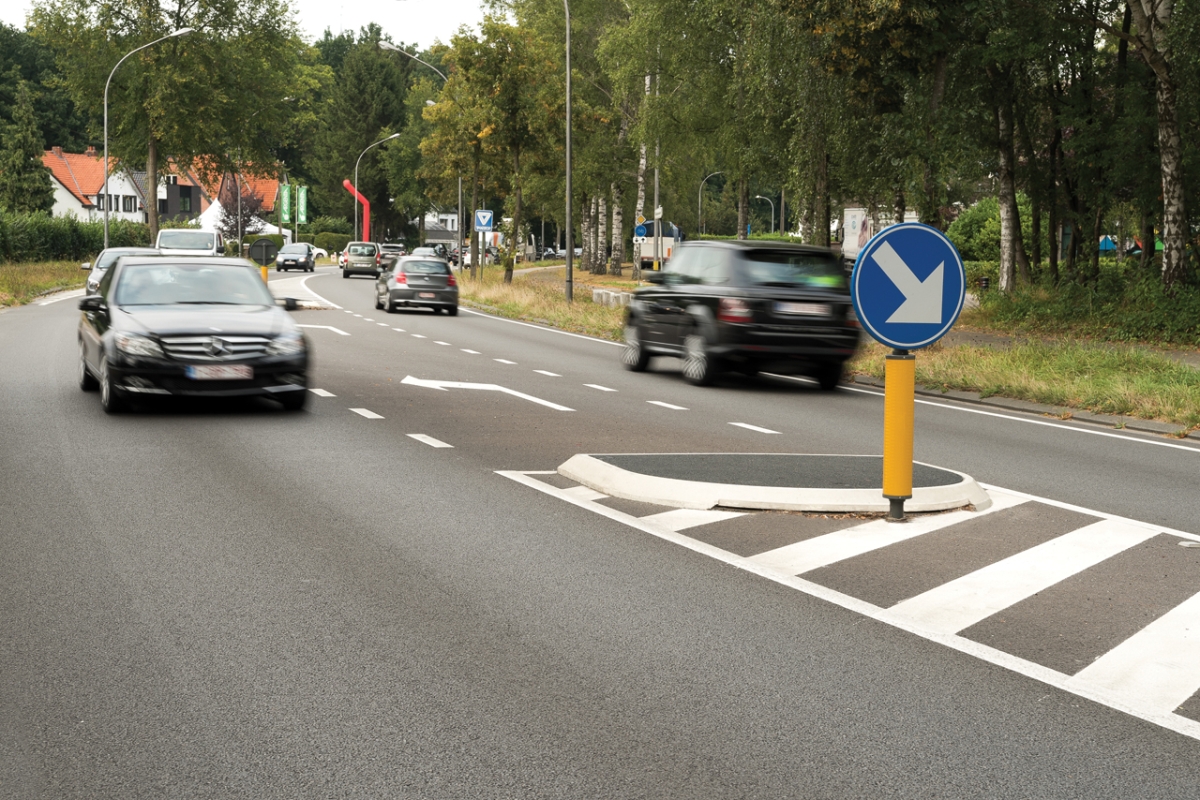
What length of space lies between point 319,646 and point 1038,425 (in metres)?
10.3

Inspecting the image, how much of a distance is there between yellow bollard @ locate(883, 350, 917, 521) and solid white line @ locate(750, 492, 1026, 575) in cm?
23

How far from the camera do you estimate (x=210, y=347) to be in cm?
1252

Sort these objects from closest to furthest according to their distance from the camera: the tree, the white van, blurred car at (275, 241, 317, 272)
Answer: the white van
blurred car at (275, 241, 317, 272)
the tree

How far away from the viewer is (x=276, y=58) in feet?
213

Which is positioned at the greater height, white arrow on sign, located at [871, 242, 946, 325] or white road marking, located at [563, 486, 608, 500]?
white arrow on sign, located at [871, 242, 946, 325]

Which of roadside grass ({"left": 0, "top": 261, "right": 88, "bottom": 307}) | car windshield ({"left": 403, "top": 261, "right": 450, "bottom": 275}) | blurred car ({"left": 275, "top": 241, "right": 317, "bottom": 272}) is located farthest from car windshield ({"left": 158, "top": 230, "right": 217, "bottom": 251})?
blurred car ({"left": 275, "top": 241, "right": 317, "bottom": 272})

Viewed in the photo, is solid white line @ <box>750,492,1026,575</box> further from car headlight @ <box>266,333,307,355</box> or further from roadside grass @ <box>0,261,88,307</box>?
roadside grass @ <box>0,261,88,307</box>

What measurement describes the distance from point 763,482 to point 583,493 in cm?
118

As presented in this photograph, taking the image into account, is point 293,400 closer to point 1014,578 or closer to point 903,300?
point 903,300

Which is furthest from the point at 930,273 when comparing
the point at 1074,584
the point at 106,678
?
the point at 106,678

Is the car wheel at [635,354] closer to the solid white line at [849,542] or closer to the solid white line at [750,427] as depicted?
the solid white line at [750,427]

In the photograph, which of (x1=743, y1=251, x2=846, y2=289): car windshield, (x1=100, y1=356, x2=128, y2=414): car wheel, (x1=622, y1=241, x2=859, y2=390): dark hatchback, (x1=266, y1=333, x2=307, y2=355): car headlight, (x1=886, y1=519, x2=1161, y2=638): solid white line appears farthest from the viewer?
(x1=743, y1=251, x2=846, y2=289): car windshield

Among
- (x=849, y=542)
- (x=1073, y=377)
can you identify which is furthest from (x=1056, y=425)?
(x=849, y=542)

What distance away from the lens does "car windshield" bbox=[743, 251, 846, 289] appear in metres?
17.1
